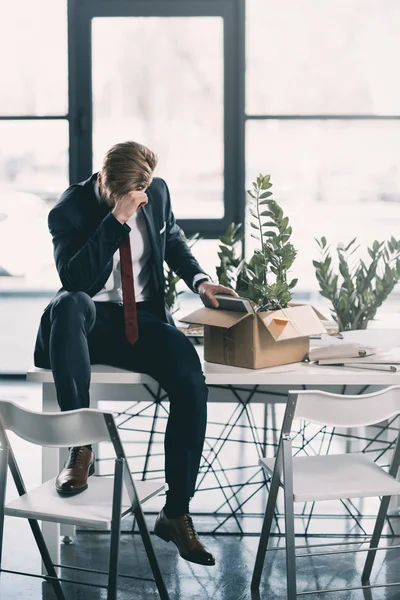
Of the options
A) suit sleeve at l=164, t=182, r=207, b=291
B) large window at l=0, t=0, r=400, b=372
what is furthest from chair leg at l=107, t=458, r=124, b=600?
large window at l=0, t=0, r=400, b=372

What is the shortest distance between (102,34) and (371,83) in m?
1.88

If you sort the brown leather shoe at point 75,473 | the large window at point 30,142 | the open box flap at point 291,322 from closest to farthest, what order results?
the brown leather shoe at point 75,473 < the open box flap at point 291,322 < the large window at point 30,142

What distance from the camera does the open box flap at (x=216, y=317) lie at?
2659 mm

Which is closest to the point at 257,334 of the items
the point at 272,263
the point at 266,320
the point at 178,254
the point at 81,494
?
the point at 266,320

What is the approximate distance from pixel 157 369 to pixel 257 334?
1.11 feet

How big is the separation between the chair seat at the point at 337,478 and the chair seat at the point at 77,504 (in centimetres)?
40

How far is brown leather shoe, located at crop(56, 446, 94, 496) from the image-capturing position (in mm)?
2279

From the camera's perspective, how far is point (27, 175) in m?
5.96

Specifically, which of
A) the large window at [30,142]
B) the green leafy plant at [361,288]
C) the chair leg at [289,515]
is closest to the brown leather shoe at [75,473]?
the chair leg at [289,515]

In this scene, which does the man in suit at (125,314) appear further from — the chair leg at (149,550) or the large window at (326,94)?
the large window at (326,94)

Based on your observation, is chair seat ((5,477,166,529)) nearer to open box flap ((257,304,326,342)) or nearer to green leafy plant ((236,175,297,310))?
open box flap ((257,304,326,342))

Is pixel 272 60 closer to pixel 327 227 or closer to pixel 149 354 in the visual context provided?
pixel 327 227

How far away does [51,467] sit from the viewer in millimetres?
2729

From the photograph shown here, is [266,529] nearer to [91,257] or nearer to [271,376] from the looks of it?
[271,376]
